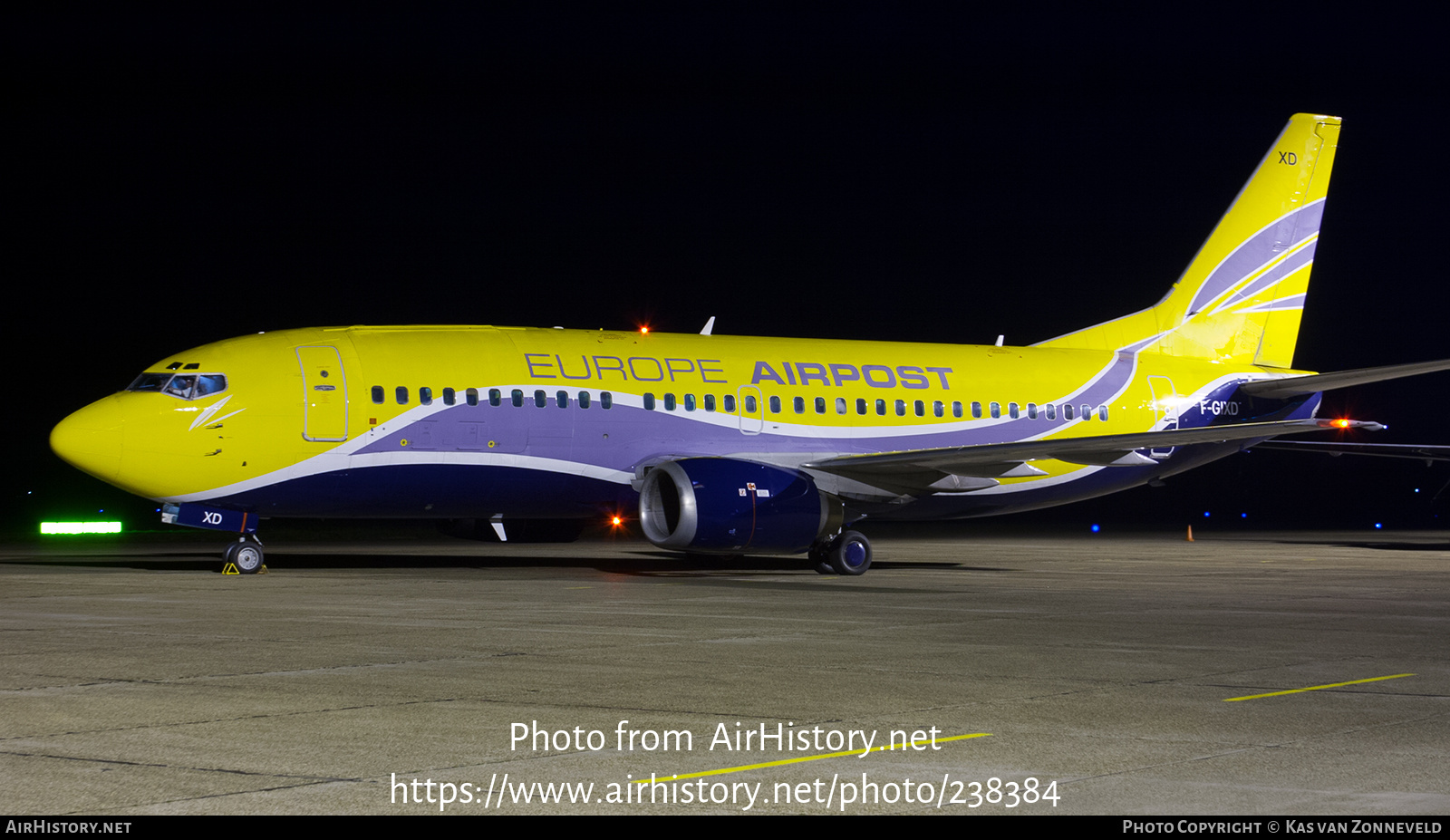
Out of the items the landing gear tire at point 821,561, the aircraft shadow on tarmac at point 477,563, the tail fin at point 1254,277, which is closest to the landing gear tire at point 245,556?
the aircraft shadow on tarmac at point 477,563

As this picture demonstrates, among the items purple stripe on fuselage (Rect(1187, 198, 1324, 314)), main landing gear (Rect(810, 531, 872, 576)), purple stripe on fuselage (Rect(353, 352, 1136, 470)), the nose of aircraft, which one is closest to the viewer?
the nose of aircraft

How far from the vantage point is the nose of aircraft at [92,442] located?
67.1ft

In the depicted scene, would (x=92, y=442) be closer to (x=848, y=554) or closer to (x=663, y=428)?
(x=663, y=428)

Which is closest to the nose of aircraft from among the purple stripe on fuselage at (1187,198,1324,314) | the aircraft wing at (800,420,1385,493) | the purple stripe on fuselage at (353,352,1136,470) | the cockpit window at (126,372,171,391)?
the cockpit window at (126,372,171,391)

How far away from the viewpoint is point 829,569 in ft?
78.6

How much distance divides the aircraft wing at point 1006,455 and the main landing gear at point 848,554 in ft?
3.87

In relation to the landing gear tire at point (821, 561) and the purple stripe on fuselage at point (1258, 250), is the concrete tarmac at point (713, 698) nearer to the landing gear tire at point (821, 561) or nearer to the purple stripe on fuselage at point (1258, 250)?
the landing gear tire at point (821, 561)

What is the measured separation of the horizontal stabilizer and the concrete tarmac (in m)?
6.33

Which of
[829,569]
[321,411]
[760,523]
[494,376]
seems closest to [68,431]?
[321,411]

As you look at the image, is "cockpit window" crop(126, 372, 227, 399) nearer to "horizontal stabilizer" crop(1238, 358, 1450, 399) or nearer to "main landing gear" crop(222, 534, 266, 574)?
"main landing gear" crop(222, 534, 266, 574)

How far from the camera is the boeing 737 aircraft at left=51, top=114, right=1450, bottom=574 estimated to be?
70.0 feet

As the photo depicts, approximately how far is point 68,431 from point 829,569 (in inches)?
458

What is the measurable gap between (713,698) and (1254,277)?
24.1m
